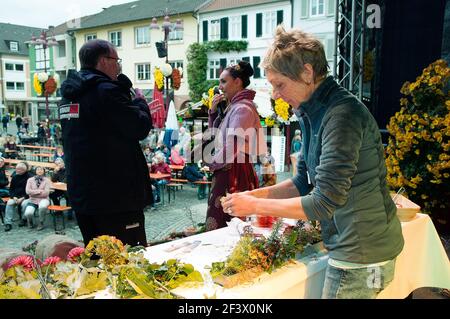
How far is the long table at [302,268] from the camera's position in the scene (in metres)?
1.60

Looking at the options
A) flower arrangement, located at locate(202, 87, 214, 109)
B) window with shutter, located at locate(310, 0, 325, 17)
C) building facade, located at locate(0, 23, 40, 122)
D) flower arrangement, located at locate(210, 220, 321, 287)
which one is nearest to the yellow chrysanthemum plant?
flower arrangement, located at locate(210, 220, 321, 287)

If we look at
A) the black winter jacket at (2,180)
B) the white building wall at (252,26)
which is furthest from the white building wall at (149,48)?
the black winter jacket at (2,180)

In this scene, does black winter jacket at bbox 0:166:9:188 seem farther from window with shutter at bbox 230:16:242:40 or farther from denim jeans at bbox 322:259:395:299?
window with shutter at bbox 230:16:242:40

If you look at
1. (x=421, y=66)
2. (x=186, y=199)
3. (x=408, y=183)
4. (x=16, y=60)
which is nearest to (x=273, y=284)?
(x=408, y=183)

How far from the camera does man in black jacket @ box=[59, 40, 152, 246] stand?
2342mm

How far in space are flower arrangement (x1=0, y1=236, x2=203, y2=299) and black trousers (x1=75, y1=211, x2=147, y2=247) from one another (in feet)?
2.02

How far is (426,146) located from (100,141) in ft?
14.5

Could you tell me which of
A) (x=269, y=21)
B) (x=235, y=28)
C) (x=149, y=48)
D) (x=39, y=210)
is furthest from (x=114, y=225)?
(x=149, y=48)

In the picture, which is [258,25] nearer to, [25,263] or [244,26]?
[244,26]

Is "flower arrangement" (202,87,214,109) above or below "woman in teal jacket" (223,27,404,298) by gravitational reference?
above

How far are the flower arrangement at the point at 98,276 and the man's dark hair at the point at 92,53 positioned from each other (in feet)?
3.84

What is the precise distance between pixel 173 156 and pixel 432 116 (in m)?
8.01

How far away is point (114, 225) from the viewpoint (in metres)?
2.39

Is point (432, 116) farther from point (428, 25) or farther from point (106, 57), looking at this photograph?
point (106, 57)
